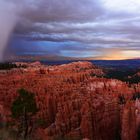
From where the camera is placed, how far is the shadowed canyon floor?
6993 cm

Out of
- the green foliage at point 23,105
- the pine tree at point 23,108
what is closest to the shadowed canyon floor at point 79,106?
the pine tree at point 23,108

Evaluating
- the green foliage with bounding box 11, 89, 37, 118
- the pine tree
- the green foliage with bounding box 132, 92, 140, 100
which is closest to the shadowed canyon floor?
the green foliage with bounding box 132, 92, 140, 100

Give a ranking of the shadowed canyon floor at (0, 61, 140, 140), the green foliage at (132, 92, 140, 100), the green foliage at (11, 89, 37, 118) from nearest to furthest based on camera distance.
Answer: the green foliage at (11, 89, 37, 118), the shadowed canyon floor at (0, 61, 140, 140), the green foliage at (132, 92, 140, 100)

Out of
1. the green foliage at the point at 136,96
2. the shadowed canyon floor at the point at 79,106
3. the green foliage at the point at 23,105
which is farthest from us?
the green foliage at the point at 136,96

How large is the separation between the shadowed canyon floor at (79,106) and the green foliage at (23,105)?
11.0 feet

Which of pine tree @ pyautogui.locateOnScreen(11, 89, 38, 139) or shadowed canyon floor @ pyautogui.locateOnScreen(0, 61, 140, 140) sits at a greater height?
pine tree @ pyautogui.locateOnScreen(11, 89, 38, 139)

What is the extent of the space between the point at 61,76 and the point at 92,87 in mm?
31960

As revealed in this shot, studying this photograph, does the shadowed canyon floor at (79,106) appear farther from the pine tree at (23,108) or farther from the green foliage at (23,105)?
the green foliage at (23,105)

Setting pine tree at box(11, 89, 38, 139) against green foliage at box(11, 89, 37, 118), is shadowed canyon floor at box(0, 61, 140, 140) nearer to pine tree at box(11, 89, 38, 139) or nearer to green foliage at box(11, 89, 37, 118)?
pine tree at box(11, 89, 38, 139)

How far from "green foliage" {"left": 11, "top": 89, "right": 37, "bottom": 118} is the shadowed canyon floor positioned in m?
3.34

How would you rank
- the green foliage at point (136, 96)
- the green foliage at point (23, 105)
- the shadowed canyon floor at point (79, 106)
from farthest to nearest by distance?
the green foliage at point (136, 96) → the shadowed canyon floor at point (79, 106) → the green foliage at point (23, 105)

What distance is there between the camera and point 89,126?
244 feet

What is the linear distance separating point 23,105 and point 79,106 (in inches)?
Result: 2606

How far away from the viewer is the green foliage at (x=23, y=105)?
26516 mm
